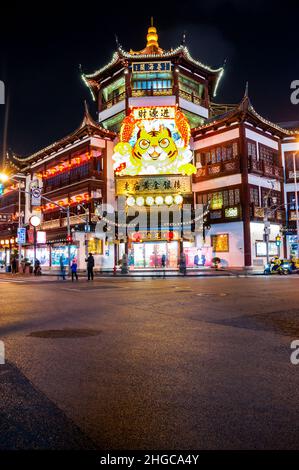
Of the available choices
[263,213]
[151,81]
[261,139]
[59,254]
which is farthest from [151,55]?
[59,254]

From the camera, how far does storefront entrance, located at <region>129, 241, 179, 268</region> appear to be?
38.8 metres

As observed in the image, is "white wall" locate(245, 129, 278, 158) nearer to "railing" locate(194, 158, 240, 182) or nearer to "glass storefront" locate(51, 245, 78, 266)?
"railing" locate(194, 158, 240, 182)

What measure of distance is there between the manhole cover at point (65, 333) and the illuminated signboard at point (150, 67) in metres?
37.3

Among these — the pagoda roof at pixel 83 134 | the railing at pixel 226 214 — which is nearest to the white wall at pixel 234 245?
the railing at pixel 226 214

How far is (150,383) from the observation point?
457 cm

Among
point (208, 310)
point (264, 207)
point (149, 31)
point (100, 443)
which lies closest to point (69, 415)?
point (100, 443)

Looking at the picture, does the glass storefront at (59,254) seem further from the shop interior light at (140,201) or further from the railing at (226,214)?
the railing at (226,214)

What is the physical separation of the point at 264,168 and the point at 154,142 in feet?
36.7

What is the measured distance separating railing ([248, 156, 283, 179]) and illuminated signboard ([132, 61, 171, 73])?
13.3 metres

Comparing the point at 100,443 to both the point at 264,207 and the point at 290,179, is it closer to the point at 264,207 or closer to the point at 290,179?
the point at 264,207

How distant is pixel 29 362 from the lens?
5543 mm

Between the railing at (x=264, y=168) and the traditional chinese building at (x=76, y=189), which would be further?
the traditional chinese building at (x=76, y=189)

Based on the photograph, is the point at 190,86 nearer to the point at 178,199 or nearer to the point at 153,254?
the point at 178,199

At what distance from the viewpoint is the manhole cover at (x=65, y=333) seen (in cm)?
736
